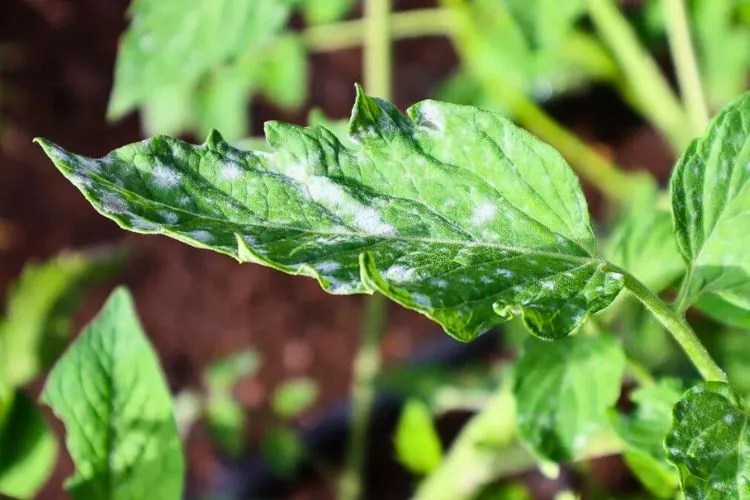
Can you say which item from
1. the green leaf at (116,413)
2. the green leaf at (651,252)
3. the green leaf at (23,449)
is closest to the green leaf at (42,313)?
the green leaf at (23,449)

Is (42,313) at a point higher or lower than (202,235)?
lower

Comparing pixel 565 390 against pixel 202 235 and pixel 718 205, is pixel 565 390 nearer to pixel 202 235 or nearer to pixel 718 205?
pixel 718 205

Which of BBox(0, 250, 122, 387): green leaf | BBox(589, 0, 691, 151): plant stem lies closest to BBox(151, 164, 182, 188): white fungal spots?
BBox(0, 250, 122, 387): green leaf

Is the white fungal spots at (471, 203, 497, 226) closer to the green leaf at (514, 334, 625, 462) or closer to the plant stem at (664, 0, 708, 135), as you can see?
the green leaf at (514, 334, 625, 462)

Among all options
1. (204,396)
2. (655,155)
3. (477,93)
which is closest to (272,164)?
(477,93)

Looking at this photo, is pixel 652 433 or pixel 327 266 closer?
pixel 327 266

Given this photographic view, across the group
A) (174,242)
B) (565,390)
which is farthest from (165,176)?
(174,242)
